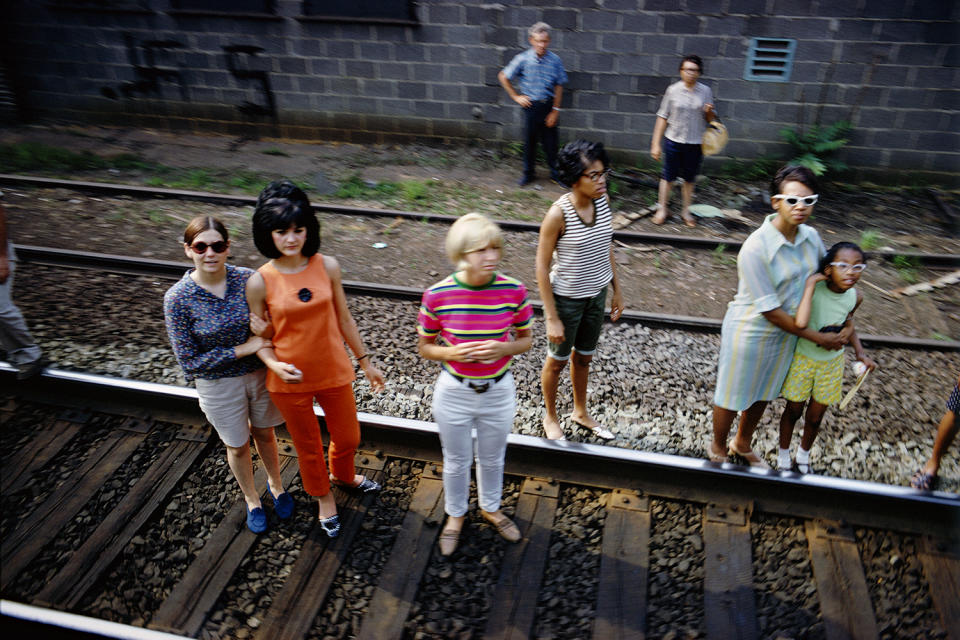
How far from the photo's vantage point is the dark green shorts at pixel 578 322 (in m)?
4.10

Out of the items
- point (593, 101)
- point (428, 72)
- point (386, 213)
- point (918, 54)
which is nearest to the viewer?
point (386, 213)

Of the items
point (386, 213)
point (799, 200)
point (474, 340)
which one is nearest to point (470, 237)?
point (474, 340)

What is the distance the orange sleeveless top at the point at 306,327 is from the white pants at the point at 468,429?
0.56 metres

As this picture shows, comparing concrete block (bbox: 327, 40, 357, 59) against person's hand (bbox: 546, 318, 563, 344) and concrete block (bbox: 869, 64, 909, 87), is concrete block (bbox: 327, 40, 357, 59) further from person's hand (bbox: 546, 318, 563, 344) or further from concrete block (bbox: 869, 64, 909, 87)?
person's hand (bbox: 546, 318, 563, 344)

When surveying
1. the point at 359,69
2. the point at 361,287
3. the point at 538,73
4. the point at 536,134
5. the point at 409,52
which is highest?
the point at 409,52

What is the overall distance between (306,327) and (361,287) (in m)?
3.20

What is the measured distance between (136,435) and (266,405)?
154 cm

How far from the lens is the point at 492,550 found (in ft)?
12.4

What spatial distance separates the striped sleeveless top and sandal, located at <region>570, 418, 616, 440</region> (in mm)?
1043

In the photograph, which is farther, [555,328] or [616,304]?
[616,304]

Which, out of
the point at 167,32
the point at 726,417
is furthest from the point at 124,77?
the point at 726,417

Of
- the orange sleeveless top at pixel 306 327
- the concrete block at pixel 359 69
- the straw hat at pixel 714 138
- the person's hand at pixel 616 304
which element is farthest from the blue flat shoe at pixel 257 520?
the concrete block at pixel 359 69

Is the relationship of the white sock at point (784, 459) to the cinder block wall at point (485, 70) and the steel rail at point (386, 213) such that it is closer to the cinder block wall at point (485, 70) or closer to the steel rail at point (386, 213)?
the steel rail at point (386, 213)

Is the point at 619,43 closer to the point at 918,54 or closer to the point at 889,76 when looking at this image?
the point at 889,76
